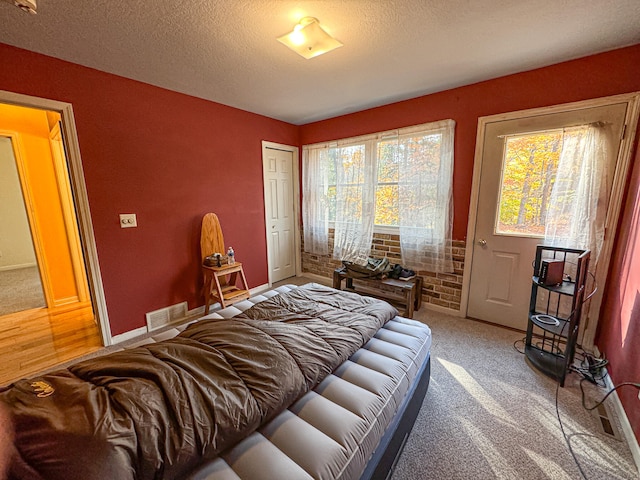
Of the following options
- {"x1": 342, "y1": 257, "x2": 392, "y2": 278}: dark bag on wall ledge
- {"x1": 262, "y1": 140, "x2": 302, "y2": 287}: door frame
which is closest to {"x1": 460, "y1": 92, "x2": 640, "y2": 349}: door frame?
{"x1": 342, "y1": 257, "x2": 392, "y2": 278}: dark bag on wall ledge

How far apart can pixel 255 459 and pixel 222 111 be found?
3.25 meters

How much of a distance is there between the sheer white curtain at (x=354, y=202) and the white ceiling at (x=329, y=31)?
95 centimetres

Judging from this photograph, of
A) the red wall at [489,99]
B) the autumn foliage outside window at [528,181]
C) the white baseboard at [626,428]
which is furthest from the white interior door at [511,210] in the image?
the white baseboard at [626,428]

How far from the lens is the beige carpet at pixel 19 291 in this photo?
3.22 m

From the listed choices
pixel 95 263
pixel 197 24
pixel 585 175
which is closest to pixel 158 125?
pixel 197 24

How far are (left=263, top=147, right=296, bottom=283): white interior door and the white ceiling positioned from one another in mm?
1285

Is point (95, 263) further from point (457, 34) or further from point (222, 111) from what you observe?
point (457, 34)

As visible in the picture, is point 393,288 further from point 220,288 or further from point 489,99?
point 489,99

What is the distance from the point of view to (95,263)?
7.48ft

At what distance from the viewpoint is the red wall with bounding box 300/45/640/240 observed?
1.96 metres

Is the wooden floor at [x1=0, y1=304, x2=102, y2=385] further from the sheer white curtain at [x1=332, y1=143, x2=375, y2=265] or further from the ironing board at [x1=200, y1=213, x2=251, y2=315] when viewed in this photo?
the sheer white curtain at [x1=332, y1=143, x2=375, y2=265]

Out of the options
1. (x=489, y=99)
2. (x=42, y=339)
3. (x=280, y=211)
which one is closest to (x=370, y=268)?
(x=280, y=211)

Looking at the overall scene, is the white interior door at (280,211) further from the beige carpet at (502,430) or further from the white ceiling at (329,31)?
the beige carpet at (502,430)

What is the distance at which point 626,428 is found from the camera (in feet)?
4.77
